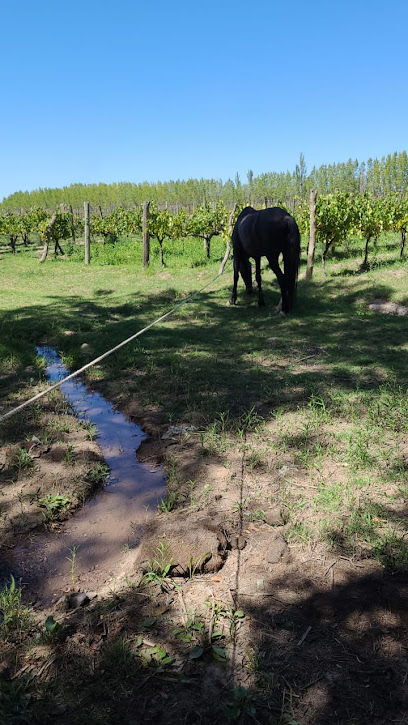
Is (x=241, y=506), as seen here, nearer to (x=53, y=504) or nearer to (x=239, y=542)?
(x=239, y=542)

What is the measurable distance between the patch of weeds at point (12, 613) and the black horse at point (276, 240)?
27.6ft

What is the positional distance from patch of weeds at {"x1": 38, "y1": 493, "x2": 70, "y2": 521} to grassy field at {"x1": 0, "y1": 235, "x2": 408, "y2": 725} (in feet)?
1.76

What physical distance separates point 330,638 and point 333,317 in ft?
27.7

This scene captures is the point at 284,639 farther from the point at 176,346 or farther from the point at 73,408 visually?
the point at 176,346

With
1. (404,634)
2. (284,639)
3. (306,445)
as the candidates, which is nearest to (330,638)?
(284,639)

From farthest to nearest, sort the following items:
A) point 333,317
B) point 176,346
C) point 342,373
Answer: point 333,317, point 176,346, point 342,373

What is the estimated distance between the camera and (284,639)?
2.25 meters

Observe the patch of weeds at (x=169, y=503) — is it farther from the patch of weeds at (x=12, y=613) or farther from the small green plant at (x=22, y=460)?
the small green plant at (x=22, y=460)

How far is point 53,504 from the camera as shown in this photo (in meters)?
3.56

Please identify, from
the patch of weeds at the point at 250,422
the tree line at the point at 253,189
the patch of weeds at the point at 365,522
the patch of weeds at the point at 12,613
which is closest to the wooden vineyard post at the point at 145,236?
the patch of weeds at the point at 250,422

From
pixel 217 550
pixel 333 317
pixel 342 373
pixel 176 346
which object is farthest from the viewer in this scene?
pixel 333 317

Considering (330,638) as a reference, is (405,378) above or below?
above

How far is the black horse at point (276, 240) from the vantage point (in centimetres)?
964

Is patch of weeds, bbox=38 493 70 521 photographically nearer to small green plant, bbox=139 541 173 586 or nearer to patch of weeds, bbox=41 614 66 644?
small green plant, bbox=139 541 173 586
